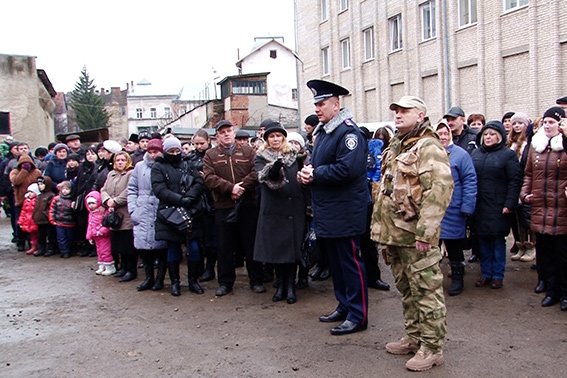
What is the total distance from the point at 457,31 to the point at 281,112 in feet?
71.8

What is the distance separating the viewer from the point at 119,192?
814 centimetres

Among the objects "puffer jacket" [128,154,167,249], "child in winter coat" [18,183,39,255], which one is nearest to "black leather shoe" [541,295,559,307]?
"puffer jacket" [128,154,167,249]

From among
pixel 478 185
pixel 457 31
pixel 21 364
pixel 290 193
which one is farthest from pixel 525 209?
pixel 457 31

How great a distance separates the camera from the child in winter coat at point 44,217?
10203 mm

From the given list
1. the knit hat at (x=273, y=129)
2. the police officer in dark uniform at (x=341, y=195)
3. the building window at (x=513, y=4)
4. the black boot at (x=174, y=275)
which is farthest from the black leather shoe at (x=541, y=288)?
the building window at (x=513, y=4)

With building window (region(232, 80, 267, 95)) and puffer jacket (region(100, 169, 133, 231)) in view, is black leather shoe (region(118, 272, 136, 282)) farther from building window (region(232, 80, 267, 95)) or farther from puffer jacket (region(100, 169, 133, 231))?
building window (region(232, 80, 267, 95))

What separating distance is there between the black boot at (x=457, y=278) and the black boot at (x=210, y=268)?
10.6 feet

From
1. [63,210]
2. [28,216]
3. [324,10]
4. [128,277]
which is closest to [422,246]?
[128,277]

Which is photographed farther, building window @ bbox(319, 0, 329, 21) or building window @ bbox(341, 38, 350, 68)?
building window @ bbox(319, 0, 329, 21)

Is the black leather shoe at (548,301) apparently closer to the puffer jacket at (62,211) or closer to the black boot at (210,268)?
the black boot at (210,268)

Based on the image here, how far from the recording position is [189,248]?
7207 mm

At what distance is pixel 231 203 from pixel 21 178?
557 cm

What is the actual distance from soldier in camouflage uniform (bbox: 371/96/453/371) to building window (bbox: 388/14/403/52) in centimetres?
2338

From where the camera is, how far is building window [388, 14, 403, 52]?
88.1ft
